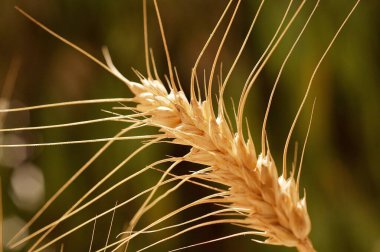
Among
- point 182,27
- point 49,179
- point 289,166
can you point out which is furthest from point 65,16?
point 289,166

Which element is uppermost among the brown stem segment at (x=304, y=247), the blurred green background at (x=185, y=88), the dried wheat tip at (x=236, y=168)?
the dried wheat tip at (x=236, y=168)

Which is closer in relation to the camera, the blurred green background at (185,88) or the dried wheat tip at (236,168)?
the dried wheat tip at (236,168)

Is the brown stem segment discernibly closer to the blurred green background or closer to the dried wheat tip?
the dried wheat tip

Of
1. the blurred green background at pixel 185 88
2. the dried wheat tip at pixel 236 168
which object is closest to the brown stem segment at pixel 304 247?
the dried wheat tip at pixel 236 168

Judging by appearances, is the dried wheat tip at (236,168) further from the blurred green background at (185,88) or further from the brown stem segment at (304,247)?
the blurred green background at (185,88)

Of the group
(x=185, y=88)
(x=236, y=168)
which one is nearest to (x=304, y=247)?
(x=236, y=168)

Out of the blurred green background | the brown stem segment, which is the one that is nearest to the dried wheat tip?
the brown stem segment
